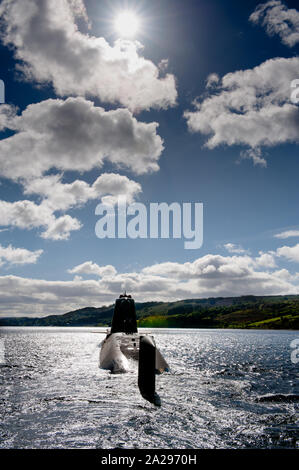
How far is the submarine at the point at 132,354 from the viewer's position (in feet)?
71.6

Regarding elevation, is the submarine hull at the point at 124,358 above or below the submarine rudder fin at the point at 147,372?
below

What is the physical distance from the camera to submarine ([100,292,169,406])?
71.6ft

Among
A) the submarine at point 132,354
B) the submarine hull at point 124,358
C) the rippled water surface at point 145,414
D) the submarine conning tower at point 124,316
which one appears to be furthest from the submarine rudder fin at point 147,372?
the submarine conning tower at point 124,316

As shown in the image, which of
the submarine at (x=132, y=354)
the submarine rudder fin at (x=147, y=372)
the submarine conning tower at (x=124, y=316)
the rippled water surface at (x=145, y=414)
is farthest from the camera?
the submarine conning tower at (x=124, y=316)

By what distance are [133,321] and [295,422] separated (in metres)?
40.5

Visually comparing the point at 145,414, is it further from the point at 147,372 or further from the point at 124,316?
the point at 124,316

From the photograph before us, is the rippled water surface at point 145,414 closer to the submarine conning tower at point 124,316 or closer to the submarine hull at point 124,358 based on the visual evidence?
the submarine hull at point 124,358

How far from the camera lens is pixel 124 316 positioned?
56000 mm

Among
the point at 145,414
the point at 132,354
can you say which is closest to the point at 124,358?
the point at 132,354

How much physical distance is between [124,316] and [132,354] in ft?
71.9
